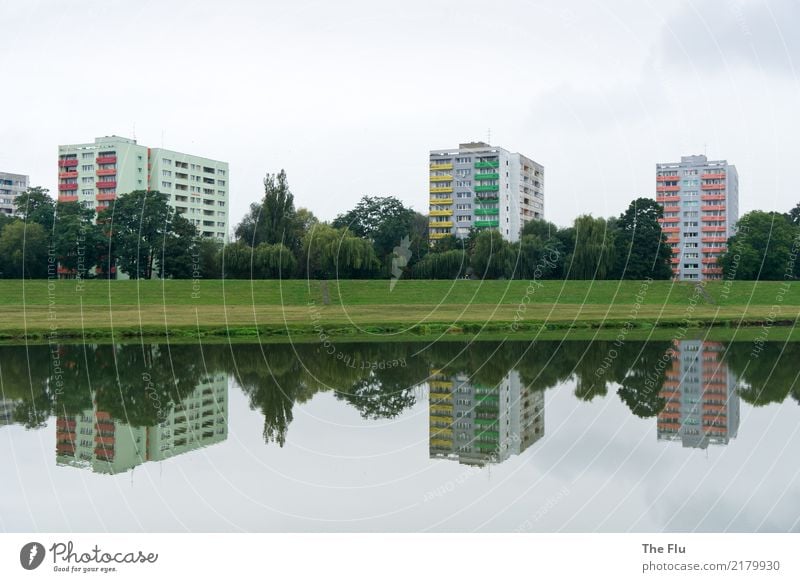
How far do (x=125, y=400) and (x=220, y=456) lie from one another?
425cm

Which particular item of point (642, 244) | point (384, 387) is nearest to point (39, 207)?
point (642, 244)

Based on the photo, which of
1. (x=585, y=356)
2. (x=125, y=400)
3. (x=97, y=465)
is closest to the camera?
(x=97, y=465)

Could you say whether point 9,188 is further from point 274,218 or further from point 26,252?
point 274,218

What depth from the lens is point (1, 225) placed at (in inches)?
1945

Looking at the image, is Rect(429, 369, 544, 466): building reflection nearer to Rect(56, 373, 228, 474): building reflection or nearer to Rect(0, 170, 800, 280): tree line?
Rect(56, 373, 228, 474): building reflection

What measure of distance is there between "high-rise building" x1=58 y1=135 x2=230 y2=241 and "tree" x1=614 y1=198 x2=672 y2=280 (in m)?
30.1

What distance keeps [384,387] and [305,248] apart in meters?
28.8

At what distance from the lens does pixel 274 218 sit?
34.9 meters

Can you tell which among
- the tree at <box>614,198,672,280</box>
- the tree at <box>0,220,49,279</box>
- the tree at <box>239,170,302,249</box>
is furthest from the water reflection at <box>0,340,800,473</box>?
the tree at <box>614,198,672,280</box>

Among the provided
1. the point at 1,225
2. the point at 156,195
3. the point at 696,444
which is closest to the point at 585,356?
the point at 696,444

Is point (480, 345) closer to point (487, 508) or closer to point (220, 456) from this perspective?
point (220, 456)

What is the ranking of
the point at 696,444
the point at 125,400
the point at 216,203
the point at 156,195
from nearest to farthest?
the point at 696,444
the point at 125,400
the point at 156,195
the point at 216,203

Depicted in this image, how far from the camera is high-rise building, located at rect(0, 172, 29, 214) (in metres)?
92.9

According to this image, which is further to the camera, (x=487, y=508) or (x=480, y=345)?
(x=480, y=345)
